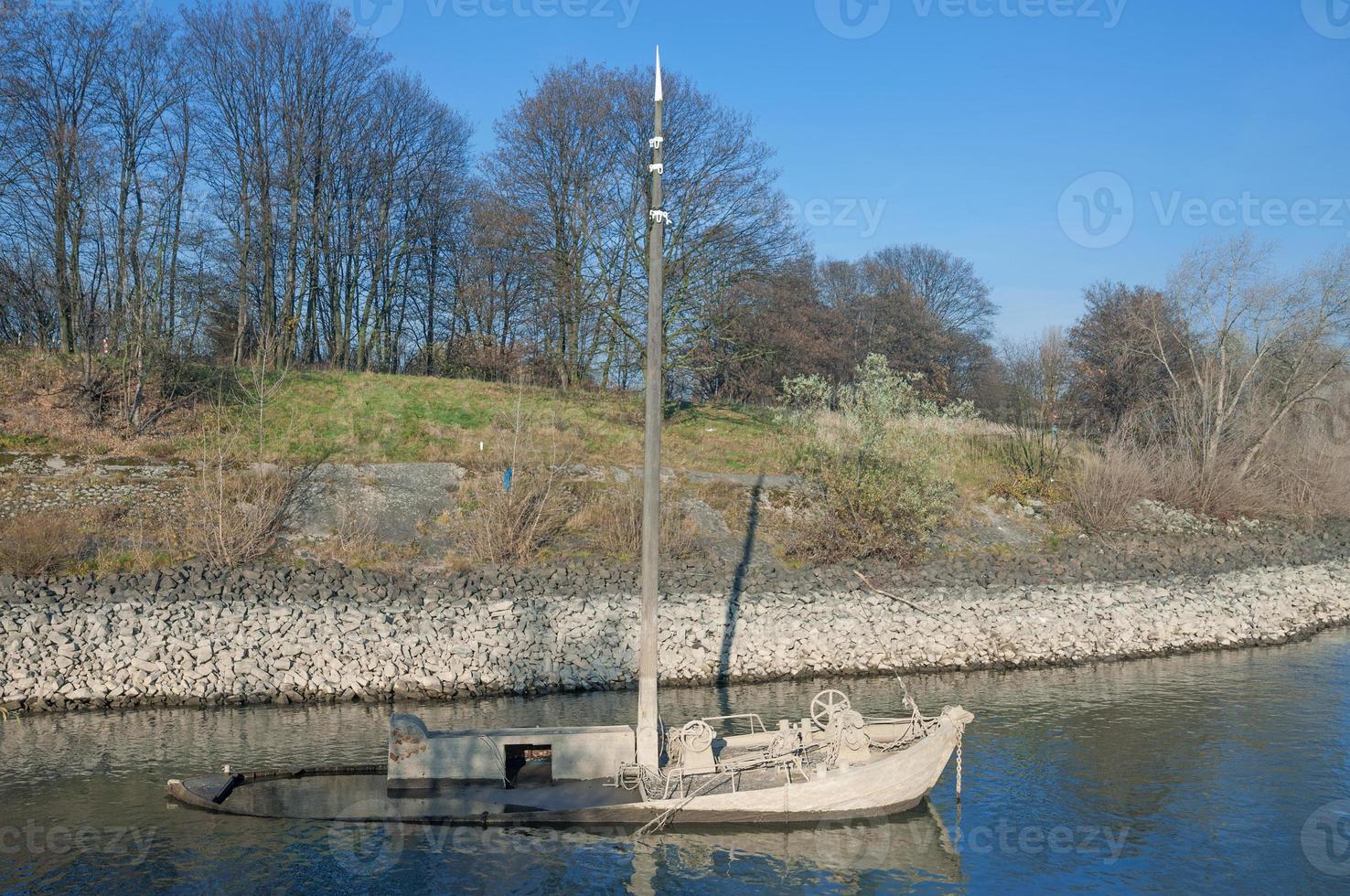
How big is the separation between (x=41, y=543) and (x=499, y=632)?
9.62 meters

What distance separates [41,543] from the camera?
1998 cm

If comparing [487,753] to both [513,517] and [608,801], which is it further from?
[513,517]

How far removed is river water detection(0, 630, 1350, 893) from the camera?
35.0 feet

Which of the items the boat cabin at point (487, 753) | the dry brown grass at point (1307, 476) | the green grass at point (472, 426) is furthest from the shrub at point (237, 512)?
the dry brown grass at point (1307, 476)

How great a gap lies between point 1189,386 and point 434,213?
33312 mm

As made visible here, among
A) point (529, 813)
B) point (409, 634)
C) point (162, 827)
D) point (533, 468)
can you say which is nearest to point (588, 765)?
point (529, 813)

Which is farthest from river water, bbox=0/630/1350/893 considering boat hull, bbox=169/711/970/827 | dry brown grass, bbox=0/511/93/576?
dry brown grass, bbox=0/511/93/576

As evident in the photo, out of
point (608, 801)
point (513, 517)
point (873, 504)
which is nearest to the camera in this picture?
point (608, 801)

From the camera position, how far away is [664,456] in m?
31.8

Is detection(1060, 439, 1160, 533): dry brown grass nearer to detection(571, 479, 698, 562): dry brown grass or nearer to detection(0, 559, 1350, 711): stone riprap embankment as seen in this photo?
detection(0, 559, 1350, 711): stone riprap embankment

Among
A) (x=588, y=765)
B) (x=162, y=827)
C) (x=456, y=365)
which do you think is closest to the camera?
(x=162, y=827)

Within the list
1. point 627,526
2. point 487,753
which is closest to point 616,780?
point 487,753

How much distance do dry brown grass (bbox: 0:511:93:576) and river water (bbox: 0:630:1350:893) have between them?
449 cm

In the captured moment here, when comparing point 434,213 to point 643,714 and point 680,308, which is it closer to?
point 680,308
